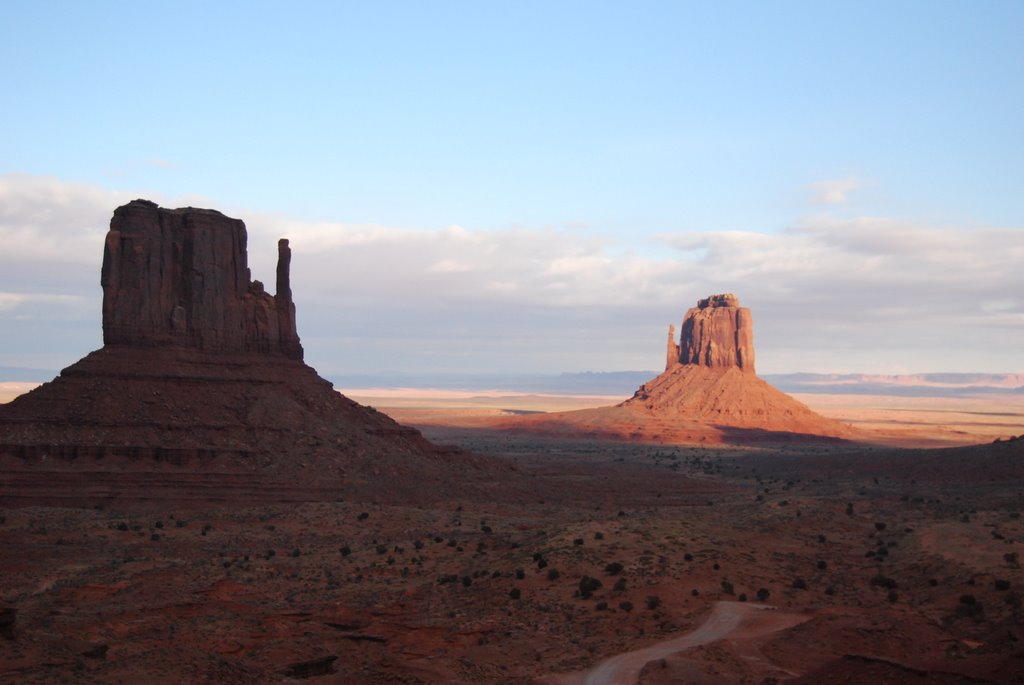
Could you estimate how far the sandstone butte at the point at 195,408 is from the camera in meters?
52.2

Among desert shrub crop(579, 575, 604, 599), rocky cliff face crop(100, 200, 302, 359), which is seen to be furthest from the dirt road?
rocky cliff face crop(100, 200, 302, 359)

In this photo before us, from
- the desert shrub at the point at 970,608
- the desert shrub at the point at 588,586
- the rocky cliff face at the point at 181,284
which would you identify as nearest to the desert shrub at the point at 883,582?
the desert shrub at the point at 970,608

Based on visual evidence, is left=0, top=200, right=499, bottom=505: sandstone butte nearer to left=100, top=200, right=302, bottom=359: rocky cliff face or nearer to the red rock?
left=100, top=200, right=302, bottom=359: rocky cliff face

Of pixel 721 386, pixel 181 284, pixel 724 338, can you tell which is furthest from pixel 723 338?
pixel 181 284

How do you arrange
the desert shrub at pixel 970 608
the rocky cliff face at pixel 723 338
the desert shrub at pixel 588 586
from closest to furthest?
the desert shrub at pixel 970 608 → the desert shrub at pixel 588 586 → the rocky cliff face at pixel 723 338

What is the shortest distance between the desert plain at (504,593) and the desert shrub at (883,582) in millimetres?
143

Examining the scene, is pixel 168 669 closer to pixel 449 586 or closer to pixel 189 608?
pixel 189 608

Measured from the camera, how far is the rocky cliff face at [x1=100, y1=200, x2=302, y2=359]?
57.8m

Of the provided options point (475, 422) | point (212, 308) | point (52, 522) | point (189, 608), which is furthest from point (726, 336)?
point (189, 608)

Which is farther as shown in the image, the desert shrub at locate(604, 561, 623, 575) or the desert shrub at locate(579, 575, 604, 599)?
the desert shrub at locate(604, 561, 623, 575)

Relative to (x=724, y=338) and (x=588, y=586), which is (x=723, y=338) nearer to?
Answer: (x=724, y=338)

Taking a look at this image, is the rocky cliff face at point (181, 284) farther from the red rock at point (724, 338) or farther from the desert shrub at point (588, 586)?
the red rock at point (724, 338)

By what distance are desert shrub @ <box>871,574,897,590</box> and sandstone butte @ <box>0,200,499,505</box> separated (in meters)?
28.9

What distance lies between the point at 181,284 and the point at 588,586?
1421 inches
